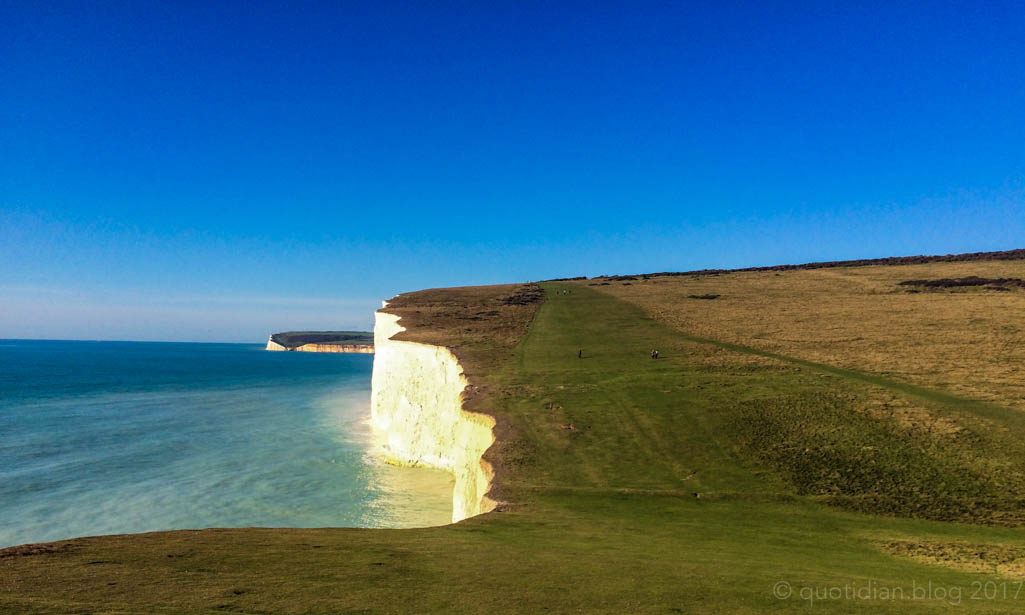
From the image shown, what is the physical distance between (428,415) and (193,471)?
1408 centimetres

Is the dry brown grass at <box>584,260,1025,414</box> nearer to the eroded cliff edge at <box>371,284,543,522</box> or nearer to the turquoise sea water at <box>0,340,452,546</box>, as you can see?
the eroded cliff edge at <box>371,284,543,522</box>

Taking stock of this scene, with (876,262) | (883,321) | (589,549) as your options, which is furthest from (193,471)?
(876,262)

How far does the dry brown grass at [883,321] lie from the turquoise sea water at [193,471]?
2537 cm

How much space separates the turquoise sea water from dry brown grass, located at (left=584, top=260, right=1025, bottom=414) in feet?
83.2

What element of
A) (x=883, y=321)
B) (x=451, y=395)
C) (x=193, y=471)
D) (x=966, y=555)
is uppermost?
(x=883, y=321)

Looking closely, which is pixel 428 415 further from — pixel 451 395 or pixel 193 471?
pixel 193 471

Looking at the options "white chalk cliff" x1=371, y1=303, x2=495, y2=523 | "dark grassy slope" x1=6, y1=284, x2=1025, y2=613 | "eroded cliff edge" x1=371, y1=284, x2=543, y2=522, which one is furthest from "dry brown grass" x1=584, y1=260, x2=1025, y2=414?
"white chalk cliff" x1=371, y1=303, x2=495, y2=523

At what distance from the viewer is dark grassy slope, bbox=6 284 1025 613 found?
7.27 meters

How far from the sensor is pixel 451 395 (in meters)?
34.8

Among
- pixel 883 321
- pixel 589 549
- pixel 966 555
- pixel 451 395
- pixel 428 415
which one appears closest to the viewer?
pixel 589 549

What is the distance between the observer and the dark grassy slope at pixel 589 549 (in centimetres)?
727

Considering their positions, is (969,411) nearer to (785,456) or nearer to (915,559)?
(785,456)

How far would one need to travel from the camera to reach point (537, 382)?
31.0 m

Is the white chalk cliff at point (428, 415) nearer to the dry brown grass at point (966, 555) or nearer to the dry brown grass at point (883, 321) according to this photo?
the dry brown grass at point (966, 555)
